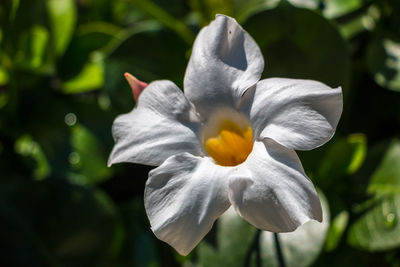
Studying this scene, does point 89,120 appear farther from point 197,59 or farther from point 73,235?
point 197,59

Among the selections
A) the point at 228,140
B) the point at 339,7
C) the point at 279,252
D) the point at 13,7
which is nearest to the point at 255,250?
the point at 279,252

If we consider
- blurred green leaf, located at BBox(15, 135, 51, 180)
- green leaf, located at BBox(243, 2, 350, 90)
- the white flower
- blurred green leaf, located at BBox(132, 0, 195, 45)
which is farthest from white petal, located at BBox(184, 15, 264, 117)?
blurred green leaf, located at BBox(15, 135, 51, 180)

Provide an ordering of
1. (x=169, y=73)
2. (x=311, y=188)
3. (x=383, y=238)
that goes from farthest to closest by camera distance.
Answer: (x=169, y=73), (x=383, y=238), (x=311, y=188)

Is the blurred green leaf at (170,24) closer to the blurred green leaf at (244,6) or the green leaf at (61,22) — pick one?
the blurred green leaf at (244,6)

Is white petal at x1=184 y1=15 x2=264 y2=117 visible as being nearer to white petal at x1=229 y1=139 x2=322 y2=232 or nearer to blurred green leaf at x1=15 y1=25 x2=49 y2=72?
white petal at x1=229 y1=139 x2=322 y2=232

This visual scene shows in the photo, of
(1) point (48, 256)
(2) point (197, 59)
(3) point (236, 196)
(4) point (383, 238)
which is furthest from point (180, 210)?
(1) point (48, 256)

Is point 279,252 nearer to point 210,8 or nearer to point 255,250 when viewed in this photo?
point 255,250

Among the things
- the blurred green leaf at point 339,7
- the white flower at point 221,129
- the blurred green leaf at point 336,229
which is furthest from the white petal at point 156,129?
the blurred green leaf at point 339,7
